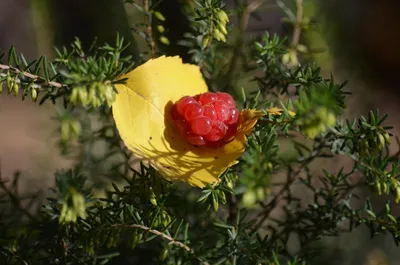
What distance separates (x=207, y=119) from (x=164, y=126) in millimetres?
49

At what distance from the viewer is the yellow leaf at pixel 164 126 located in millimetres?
461

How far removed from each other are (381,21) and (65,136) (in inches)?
58.9

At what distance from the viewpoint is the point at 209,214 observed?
617 mm

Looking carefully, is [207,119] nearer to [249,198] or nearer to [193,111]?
[193,111]

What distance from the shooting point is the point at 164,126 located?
50 cm

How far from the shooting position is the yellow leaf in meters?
0.46

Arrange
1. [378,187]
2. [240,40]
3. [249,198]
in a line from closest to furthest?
[249,198] → [378,187] → [240,40]

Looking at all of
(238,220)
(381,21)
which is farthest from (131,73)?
(381,21)

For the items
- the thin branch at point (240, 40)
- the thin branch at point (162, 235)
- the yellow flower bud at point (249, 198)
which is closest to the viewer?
the yellow flower bud at point (249, 198)

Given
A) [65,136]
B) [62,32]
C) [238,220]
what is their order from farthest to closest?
[62,32] → [65,136] → [238,220]

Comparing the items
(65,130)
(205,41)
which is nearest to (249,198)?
(205,41)

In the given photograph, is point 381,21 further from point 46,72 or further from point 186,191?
point 46,72

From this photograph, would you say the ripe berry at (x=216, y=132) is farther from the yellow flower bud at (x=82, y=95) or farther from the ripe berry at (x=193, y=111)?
the yellow flower bud at (x=82, y=95)

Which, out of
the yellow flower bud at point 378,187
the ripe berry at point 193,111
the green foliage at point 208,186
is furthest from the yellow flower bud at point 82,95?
the yellow flower bud at point 378,187
